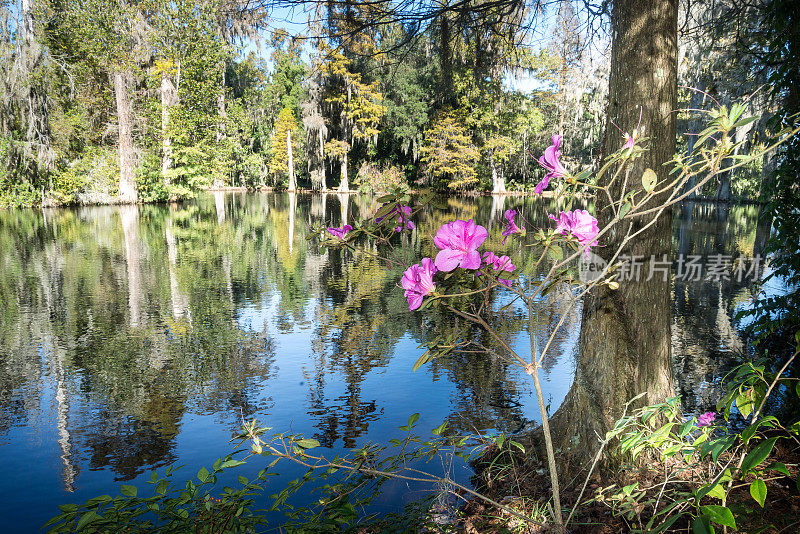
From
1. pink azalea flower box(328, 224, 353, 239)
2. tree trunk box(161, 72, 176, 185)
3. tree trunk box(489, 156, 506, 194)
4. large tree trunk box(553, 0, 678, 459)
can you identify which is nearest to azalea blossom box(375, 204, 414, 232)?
pink azalea flower box(328, 224, 353, 239)

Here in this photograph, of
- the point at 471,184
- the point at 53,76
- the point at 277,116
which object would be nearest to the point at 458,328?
the point at 53,76

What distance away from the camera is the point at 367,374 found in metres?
3.81

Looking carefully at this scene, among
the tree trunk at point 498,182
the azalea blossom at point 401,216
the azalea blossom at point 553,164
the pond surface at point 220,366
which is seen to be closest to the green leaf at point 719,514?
the azalea blossom at point 553,164

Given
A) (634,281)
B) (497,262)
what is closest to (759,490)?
(497,262)

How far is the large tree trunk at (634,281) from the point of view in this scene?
1961 millimetres

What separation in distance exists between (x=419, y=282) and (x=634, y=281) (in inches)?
43.0

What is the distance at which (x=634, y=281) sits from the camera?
201cm

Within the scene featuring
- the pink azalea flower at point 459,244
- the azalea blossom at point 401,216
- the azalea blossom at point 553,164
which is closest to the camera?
the pink azalea flower at point 459,244

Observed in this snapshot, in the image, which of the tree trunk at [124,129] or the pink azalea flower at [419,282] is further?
the tree trunk at [124,129]

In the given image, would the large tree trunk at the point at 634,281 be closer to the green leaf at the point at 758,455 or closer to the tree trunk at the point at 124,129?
the green leaf at the point at 758,455

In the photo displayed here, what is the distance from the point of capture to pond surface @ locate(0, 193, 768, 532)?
8.82 ft

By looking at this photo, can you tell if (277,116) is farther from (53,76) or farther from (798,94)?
(798,94)

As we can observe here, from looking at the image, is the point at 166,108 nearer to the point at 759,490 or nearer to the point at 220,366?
the point at 220,366

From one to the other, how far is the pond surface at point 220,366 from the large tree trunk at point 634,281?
388 mm
